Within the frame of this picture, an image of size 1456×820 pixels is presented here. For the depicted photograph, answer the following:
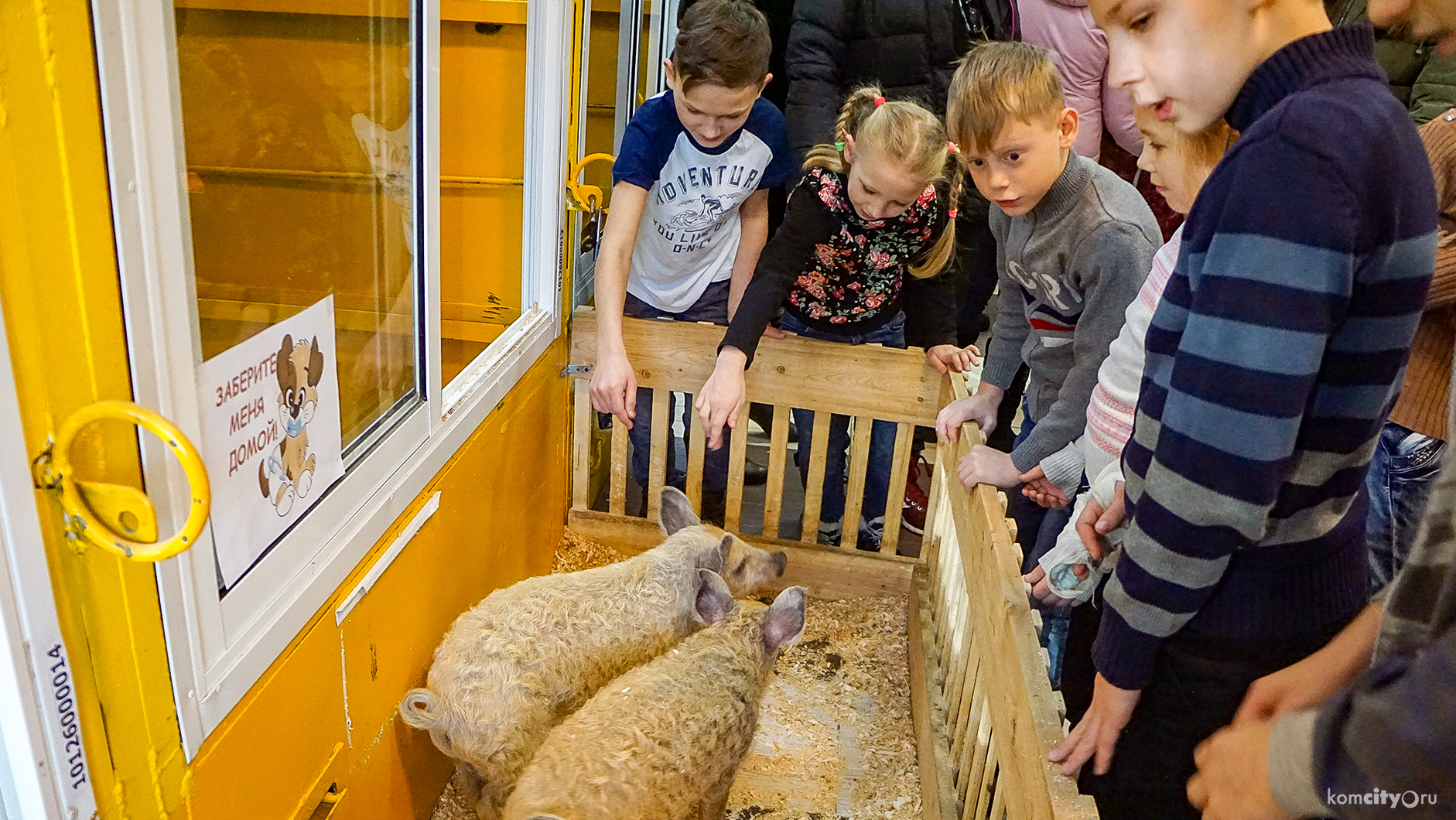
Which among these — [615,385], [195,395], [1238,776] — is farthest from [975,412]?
[195,395]

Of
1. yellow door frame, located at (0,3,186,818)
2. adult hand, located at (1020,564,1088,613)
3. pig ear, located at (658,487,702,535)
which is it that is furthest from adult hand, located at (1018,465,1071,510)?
yellow door frame, located at (0,3,186,818)

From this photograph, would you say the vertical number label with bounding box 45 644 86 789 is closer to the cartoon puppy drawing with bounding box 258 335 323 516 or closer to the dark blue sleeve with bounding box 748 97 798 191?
the cartoon puppy drawing with bounding box 258 335 323 516

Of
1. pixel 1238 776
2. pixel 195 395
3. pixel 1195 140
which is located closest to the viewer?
pixel 1238 776

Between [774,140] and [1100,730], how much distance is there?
5.83 feet

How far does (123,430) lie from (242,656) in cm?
39

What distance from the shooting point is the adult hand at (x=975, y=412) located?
2.04m

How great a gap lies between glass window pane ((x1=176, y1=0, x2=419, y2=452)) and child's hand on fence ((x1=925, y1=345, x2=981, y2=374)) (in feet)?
4.36

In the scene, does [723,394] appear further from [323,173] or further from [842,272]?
[323,173]

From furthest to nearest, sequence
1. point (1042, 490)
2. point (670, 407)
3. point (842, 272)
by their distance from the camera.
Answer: point (670, 407) < point (842, 272) < point (1042, 490)

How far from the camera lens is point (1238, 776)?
0.75 m

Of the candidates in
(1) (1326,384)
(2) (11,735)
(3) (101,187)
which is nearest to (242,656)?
(2) (11,735)

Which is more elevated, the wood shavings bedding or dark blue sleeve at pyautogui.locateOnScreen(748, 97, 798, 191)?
dark blue sleeve at pyautogui.locateOnScreen(748, 97, 798, 191)

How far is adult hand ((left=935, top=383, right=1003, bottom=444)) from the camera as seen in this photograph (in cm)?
204

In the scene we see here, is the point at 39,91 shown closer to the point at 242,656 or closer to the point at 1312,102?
the point at 242,656
